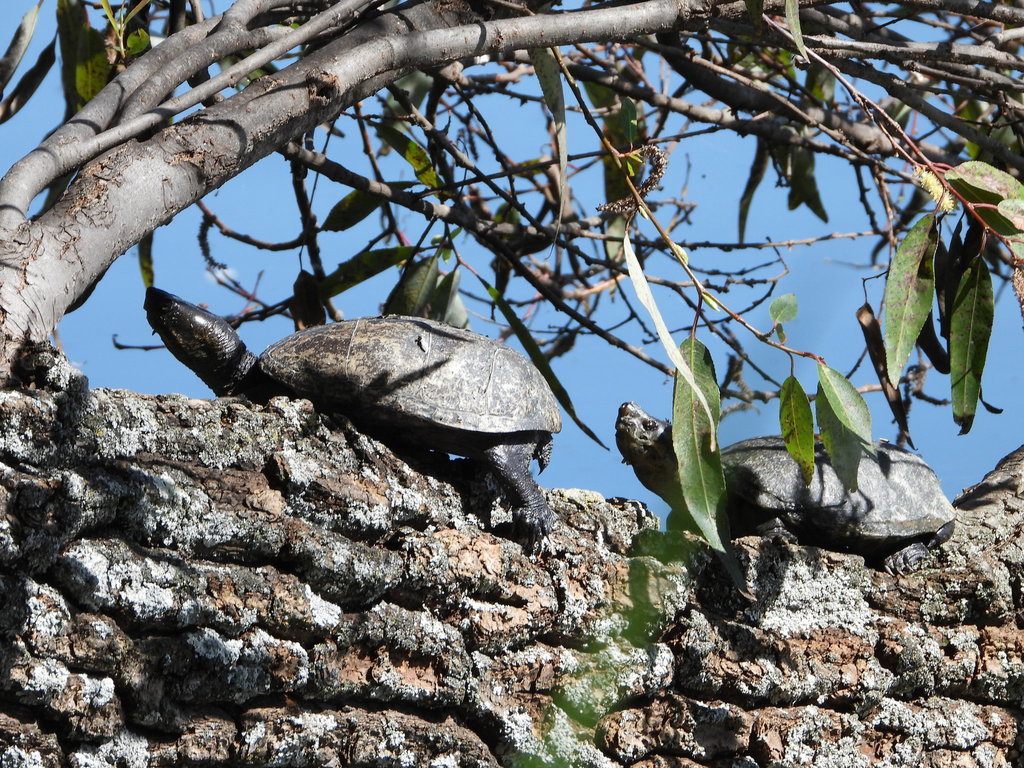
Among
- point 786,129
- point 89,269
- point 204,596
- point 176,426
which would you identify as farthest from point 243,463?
point 786,129

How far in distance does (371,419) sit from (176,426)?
61cm

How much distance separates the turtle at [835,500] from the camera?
3.03 metres

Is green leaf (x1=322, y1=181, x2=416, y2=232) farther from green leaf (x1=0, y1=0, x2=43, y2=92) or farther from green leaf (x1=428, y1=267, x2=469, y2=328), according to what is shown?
green leaf (x1=0, y1=0, x2=43, y2=92)

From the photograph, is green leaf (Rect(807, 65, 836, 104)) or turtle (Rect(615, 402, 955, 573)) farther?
green leaf (Rect(807, 65, 836, 104))

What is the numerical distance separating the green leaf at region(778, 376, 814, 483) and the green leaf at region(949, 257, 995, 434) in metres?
0.56

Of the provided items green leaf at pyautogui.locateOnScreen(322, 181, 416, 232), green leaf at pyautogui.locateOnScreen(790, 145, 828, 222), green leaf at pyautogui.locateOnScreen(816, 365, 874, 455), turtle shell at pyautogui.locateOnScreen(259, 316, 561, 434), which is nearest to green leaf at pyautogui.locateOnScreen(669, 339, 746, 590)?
green leaf at pyautogui.locateOnScreen(816, 365, 874, 455)

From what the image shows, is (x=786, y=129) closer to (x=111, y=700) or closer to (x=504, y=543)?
(x=504, y=543)

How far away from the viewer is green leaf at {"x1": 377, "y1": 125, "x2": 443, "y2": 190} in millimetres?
4117

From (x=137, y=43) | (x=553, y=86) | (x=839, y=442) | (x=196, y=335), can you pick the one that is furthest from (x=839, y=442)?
(x=137, y=43)

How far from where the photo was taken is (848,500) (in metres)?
3.08

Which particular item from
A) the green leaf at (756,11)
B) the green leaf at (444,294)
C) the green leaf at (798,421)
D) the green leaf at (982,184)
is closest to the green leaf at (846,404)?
the green leaf at (798,421)

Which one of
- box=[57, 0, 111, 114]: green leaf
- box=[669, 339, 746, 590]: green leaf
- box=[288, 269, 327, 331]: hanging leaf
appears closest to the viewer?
box=[669, 339, 746, 590]: green leaf

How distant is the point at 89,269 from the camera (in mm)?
2096

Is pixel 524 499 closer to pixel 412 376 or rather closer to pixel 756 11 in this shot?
pixel 412 376
